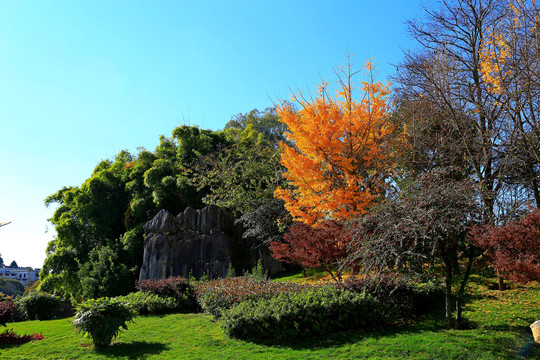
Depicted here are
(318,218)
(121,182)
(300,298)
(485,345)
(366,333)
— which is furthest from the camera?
(121,182)

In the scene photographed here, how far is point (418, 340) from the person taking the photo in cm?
733

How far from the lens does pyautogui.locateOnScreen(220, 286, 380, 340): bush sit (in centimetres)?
823

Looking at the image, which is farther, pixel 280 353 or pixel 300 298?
pixel 300 298

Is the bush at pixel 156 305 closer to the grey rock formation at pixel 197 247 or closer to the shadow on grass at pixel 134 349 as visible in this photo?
the shadow on grass at pixel 134 349

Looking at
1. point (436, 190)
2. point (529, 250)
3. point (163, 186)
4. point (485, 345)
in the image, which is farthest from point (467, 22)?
point (163, 186)

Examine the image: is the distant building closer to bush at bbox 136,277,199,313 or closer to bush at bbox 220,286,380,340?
bush at bbox 136,277,199,313

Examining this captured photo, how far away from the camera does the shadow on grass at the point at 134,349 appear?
314 inches

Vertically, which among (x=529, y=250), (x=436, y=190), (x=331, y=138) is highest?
(x=331, y=138)

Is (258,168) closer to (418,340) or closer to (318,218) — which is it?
(318,218)

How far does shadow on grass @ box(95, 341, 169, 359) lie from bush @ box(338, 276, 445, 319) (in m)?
4.51

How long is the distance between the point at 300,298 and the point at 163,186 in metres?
15.3

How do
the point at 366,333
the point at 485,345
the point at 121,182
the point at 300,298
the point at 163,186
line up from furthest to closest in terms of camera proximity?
the point at 121,182
the point at 163,186
the point at 300,298
the point at 366,333
the point at 485,345

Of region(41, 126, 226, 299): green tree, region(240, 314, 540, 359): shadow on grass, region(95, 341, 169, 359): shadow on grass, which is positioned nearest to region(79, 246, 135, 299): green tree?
region(41, 126, 226, 299): green tree

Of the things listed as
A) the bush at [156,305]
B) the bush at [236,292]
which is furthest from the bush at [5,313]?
the bush at [236,292]
